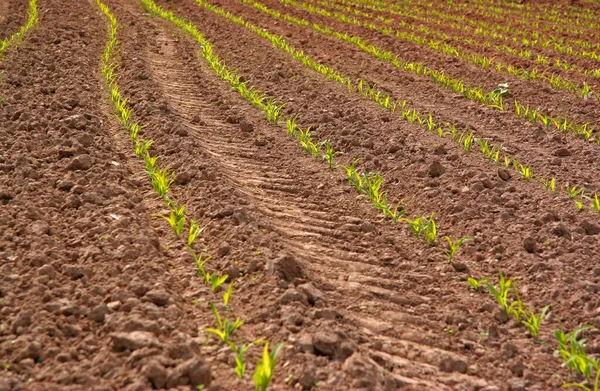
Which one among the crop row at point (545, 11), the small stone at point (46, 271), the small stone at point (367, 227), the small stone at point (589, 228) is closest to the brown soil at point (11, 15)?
the small stone at point (46, 271)

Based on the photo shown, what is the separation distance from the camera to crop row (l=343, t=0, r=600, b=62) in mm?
10738

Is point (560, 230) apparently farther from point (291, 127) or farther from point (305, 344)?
point (291, 127)

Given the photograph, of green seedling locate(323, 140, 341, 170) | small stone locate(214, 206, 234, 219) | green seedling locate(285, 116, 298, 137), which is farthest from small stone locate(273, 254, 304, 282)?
green seedling locate(285, 116, 298, 137)

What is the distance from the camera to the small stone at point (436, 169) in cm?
497

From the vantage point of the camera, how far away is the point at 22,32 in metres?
9.44

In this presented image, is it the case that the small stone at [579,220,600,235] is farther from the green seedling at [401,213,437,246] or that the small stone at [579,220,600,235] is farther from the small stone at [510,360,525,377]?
the small stone at [510,360,525,377]

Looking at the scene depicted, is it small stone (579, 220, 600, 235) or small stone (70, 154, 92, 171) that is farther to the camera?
small stone (70, 154, 92, 171)

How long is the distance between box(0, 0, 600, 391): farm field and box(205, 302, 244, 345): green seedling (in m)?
0.01

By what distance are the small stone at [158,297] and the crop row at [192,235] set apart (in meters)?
0.22

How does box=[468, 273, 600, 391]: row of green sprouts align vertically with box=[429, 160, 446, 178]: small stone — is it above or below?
below

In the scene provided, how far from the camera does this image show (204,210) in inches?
166

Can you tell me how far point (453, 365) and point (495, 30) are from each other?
1126 cm

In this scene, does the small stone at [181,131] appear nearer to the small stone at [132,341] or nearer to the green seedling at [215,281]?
the green seedling at [215,281]

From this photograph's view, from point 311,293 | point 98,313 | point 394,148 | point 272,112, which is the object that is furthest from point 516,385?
point 272,112
